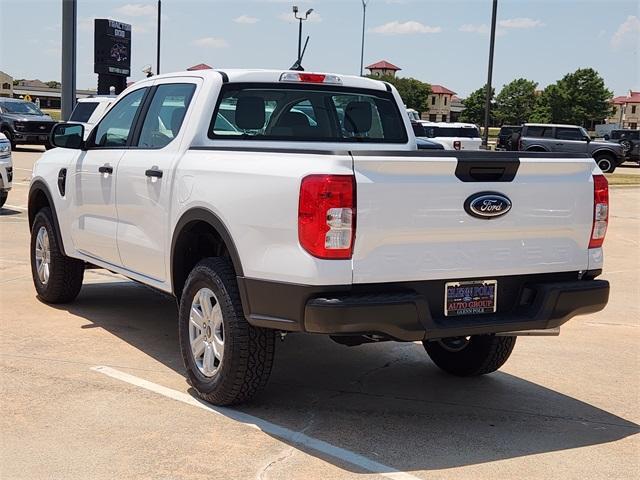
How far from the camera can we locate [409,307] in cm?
431

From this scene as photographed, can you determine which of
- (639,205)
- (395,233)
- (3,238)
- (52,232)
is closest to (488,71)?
(639,205)

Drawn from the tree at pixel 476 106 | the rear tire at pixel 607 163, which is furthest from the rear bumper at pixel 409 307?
the tree at pixel 476 106

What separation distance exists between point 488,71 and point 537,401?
91.9 feet

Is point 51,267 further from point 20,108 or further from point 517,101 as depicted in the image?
point 517,101

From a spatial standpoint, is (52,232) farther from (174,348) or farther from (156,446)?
(156,446)

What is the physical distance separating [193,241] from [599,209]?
7.66ft

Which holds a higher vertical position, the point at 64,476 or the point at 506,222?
the point at 506,222

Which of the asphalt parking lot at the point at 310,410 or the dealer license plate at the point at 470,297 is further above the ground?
the dealer license plate at the point at 470,297

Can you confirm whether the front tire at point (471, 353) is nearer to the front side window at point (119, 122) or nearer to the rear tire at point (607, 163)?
the front side window at point (119, 122)

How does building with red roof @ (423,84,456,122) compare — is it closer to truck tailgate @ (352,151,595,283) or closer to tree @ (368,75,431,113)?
tree @ (368,75,431,113)

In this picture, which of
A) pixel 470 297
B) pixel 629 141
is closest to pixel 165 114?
pixel 470 297

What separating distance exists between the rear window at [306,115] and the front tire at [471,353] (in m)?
1.51

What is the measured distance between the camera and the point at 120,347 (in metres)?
6.23

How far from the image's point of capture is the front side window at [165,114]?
570cm
